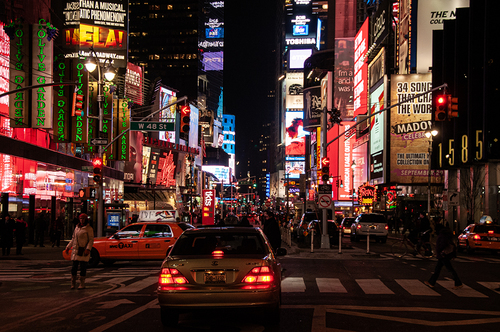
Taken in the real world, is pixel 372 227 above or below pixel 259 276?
below

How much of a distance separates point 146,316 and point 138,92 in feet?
224

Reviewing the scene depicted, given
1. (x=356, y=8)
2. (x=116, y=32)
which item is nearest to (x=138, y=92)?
(x=116, y=32)

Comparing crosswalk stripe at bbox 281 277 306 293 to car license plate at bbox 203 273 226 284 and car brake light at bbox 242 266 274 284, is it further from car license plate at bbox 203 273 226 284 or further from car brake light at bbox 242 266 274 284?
car license plate at bbox 203 273 226 284

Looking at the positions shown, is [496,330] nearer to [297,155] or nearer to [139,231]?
[139,231]

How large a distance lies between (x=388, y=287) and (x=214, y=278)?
22.7ft

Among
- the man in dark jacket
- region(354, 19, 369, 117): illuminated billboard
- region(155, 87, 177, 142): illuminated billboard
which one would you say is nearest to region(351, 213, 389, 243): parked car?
the man in dark jacket

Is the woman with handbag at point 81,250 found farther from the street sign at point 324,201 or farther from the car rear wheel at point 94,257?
the street sign at point 324,201

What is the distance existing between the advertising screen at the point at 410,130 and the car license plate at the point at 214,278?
2299 inches

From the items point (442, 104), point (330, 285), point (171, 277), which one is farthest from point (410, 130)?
point (171, 277)

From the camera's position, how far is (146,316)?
370 inches

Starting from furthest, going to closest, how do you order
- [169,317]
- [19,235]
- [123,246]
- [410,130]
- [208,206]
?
[410,130]
[208,206]
[19,235]
[123,246]
[169,317]

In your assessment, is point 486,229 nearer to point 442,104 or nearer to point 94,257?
point 442,104

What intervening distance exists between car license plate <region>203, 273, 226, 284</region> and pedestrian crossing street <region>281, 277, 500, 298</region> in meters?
4.96

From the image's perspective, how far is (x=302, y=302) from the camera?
10953 millimetres
